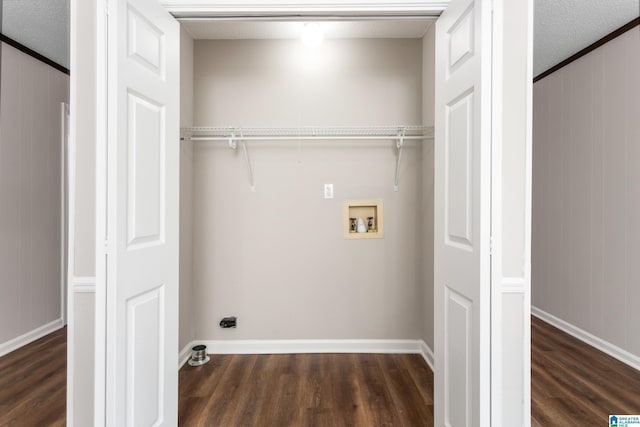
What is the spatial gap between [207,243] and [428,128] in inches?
77.0

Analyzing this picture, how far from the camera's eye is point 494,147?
4.33ft

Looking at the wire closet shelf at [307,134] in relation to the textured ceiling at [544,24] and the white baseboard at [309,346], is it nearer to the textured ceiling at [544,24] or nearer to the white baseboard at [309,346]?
the white baseboard at [309,346]

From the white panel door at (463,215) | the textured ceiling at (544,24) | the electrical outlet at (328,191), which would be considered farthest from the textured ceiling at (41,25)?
the electrical outlet at (328,191)

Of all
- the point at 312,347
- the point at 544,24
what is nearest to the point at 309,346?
the point at 312,347

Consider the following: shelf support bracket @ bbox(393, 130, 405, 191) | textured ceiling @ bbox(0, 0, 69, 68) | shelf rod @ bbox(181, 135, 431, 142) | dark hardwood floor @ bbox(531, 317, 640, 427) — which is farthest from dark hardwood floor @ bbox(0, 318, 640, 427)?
shelf rod @ bbox(181, 135, 431, 142)

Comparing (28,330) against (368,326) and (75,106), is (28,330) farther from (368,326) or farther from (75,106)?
(368,326)

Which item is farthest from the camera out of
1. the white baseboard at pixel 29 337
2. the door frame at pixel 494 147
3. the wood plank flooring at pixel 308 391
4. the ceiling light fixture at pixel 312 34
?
the ceiling light fixture at pixel 312 34

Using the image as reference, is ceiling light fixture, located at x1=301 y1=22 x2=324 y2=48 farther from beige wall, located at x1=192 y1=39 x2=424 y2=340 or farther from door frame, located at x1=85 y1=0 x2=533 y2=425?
door frame, located at x1=85 y1=0 x2=533 y2=425

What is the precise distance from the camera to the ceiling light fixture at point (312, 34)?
2.62 m

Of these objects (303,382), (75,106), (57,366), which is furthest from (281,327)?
(75,106)

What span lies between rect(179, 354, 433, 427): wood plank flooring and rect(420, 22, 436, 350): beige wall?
38cm

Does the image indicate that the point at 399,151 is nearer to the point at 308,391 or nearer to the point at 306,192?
the point at 306,192

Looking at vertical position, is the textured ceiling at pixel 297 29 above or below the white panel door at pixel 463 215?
above

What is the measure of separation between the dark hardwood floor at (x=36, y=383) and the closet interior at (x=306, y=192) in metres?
1.58
